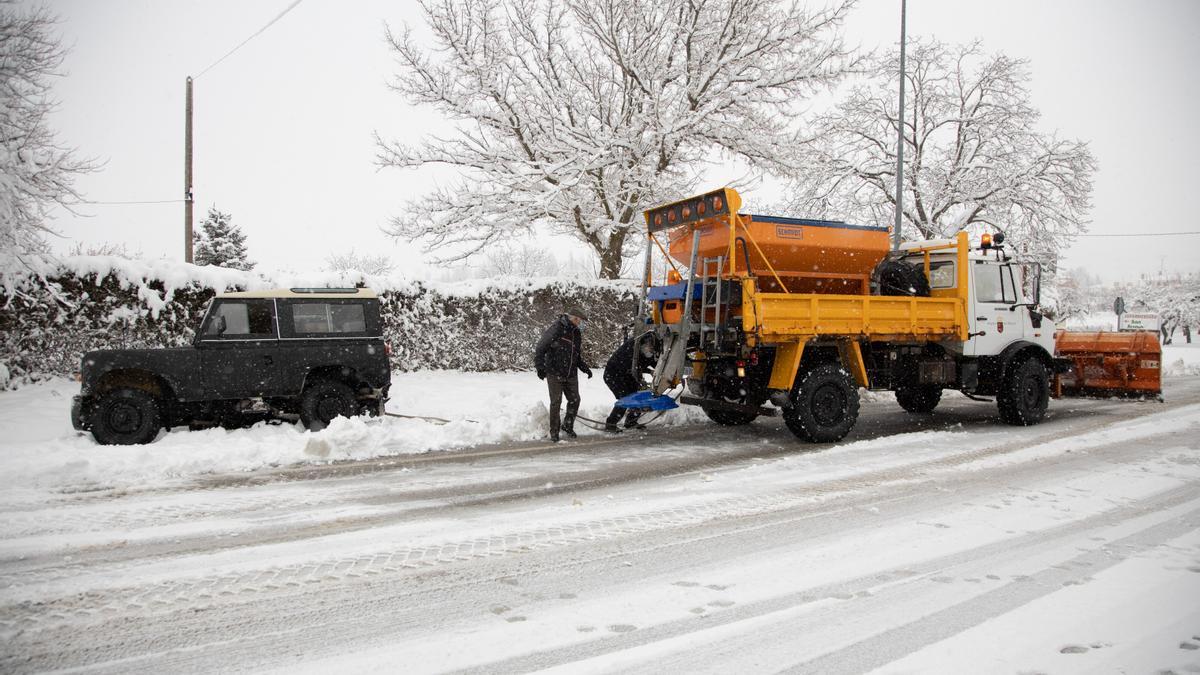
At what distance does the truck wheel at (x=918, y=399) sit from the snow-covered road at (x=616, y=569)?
4.65m

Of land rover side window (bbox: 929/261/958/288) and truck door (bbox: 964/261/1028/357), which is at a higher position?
land rover side window (bbox: 929/261/958/288)

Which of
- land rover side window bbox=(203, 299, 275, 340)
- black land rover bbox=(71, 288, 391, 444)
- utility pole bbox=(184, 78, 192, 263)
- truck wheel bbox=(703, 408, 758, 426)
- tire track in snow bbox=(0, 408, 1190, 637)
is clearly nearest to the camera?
tire track in snow bbox=(0, 408, 1190, 637)

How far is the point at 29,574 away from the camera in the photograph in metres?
4.16

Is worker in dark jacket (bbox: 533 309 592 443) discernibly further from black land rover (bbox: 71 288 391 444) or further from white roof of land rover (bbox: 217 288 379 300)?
white roof of land rover (bbox: 217 288 379 300)

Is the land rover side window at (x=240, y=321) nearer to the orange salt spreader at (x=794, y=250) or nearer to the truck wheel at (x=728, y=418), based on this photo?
the orange salt spreader at (x=794, y=250)

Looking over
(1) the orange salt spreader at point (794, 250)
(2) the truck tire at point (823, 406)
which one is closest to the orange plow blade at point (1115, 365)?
(1) the orange salt spreader at point (794, 250)

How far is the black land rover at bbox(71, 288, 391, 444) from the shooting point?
8445mm

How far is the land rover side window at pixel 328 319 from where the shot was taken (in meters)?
9.55

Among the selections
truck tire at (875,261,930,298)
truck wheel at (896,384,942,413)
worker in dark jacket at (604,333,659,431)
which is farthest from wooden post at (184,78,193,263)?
truck wheel at (896,384,942,413)

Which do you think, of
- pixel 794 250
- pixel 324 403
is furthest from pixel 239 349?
pixel 794 250

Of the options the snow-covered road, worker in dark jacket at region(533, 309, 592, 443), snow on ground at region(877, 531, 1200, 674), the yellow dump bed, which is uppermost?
the yellow dump bed

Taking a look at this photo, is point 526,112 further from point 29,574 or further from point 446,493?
point 29,574

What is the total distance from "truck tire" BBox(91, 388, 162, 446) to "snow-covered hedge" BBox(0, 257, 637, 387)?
4.24 metres

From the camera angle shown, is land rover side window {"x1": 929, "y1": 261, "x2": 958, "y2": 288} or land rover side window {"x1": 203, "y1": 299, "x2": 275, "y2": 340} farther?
land rover side window {"x1": 929, "y1": 261, "x2": 958, "y2": 288}
